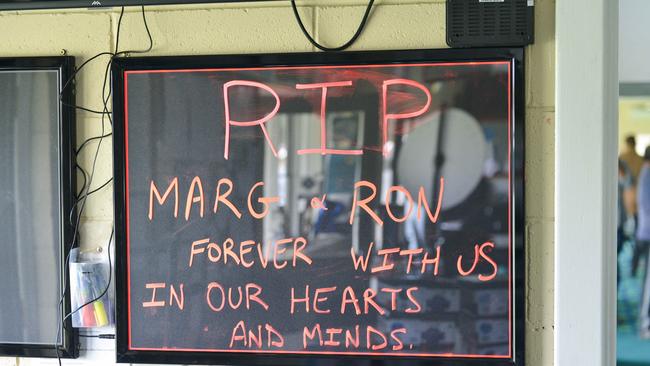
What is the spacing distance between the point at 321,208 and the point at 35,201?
725mm

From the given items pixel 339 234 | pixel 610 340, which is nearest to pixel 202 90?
pixel 339 234

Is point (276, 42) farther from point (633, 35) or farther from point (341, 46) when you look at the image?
point (633, 35)

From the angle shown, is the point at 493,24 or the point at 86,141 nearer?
the point at 493,24

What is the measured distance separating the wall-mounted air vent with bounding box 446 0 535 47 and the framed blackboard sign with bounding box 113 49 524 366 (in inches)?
1.4

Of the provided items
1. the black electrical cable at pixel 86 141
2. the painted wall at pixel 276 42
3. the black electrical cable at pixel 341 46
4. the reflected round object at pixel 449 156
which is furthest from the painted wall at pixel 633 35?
the black electrical cable at pixel 86 141

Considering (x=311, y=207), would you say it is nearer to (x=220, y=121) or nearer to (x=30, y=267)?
(x=220, y=121)

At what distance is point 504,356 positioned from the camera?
1.23 meters

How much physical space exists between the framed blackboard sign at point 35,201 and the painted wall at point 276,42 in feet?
0.15

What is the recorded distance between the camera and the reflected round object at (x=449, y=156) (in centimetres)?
123

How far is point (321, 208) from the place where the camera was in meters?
1.27

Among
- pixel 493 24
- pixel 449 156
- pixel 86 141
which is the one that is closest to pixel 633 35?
pixel 493 24

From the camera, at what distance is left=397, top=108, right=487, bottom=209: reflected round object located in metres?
1.23

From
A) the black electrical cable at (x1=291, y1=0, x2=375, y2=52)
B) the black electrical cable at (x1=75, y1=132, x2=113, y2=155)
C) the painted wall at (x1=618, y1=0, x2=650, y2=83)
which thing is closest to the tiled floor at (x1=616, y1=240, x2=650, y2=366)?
the painted wall at (x1=618, y1=0, x2=650, y2=83)

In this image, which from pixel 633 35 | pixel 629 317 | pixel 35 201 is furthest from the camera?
pixel 629 317
